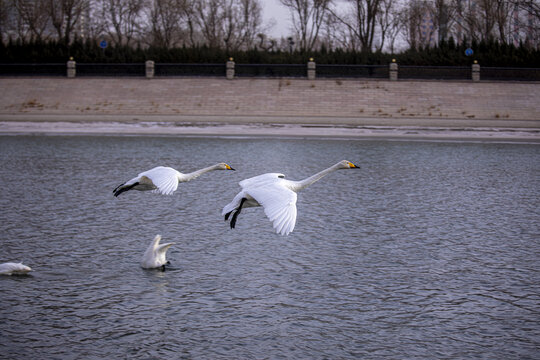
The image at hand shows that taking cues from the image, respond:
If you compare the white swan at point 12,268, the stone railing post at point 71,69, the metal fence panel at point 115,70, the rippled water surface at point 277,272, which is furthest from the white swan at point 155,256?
Answer: the stone railing post at point 71,69

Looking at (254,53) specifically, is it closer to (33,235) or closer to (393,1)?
(393,1)

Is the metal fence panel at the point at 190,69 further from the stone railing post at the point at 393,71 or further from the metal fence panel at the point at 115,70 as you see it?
the stone railing post at the point at 393,71

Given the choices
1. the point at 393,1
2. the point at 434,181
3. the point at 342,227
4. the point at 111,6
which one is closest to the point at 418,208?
the point at 342,227

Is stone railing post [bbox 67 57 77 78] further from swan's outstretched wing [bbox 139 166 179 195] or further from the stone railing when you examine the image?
swan's outstretched wing [bbox 139 166 179 195]

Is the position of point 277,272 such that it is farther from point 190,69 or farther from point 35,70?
point 35,70

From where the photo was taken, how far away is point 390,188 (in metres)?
16.0

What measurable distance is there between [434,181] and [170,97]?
28.7 m

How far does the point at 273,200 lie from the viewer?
7621mm

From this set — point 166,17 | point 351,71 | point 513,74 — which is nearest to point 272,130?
point 351,71

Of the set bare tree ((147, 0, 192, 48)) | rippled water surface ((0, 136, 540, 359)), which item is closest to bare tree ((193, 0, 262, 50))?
bare tree ((147, 0, 192, 48))

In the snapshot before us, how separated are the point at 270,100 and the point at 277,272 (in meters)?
34.2

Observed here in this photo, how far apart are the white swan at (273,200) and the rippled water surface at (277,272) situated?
3.54 ft

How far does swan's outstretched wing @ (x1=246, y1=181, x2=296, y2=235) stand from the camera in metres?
6.80

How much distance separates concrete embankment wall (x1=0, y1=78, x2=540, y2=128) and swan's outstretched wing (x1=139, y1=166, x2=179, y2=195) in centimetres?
2778
